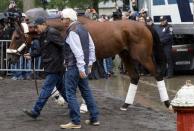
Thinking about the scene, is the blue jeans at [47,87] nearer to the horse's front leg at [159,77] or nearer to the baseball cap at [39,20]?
the baseball cap at [39,20]

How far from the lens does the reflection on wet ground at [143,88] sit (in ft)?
42.5

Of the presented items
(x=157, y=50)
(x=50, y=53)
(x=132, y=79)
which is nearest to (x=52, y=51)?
(x=50, y=53)

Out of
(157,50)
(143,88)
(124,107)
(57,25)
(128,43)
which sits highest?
(57,25)

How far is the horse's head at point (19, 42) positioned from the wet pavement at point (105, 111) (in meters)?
1.13

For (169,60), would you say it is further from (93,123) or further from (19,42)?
(93,123)

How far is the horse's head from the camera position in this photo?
415 inches

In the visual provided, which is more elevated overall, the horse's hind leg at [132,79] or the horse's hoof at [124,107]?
the horse's hind leg at [132,79]

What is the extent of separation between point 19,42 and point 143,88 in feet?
19.1

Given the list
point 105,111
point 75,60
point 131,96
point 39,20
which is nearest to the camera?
point 75,60

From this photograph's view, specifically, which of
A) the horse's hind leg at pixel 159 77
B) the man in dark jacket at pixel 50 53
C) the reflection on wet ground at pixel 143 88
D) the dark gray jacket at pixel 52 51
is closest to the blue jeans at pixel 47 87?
the man in dark jacket at pixel 50 53

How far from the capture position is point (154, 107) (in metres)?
11.9

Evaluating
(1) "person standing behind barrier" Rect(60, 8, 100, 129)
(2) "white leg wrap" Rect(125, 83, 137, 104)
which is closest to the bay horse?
(2) "white leg wrap" Rect(125, 83, 137, 104)

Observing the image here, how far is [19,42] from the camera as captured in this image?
1084 cm

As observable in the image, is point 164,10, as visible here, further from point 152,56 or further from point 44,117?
point 44,117
